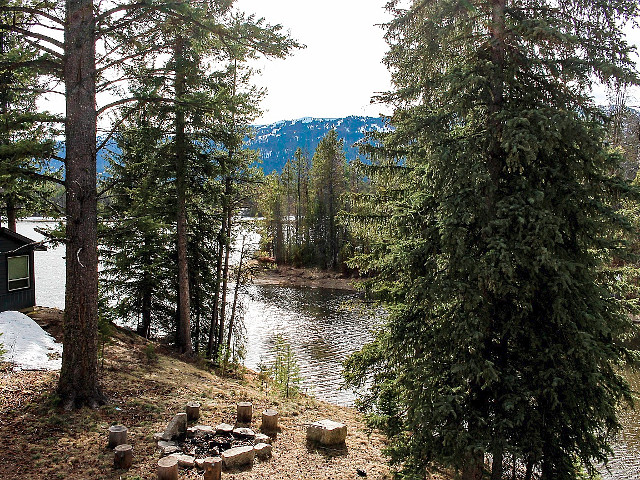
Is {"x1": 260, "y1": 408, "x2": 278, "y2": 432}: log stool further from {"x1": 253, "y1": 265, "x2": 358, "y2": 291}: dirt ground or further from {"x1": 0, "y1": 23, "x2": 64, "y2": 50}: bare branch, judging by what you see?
{"x1": 253, "y1": 265, "x2": 358, "y2": 291}: dirt ground

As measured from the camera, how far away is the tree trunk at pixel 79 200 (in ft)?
24.6

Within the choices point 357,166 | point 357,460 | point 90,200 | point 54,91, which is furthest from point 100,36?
point 357,460

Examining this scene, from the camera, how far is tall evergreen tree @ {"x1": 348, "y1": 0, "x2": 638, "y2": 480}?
543cm

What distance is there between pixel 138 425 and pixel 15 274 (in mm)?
11036

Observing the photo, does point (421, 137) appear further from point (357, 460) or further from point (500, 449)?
point (357, 460)

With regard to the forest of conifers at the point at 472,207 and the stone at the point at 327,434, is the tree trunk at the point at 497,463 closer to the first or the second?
the forest of conifers at the point at 472,207

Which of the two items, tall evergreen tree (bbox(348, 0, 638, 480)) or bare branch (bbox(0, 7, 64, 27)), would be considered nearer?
tall evergreen tree (bbox(348, 0, 638, 480))

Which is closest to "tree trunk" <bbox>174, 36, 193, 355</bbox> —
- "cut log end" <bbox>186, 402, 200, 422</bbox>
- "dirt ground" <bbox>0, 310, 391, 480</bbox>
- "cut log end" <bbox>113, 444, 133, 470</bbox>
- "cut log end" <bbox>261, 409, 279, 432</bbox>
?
"dirt ground" <bbox>0, 310, 391, 480</bbox>

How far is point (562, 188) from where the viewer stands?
5.74m

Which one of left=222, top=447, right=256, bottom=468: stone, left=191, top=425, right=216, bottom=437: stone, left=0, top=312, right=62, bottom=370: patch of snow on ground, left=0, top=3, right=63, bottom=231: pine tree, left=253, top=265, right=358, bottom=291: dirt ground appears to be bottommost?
left=253, top=265, right=358, bottom=291: dirt ground

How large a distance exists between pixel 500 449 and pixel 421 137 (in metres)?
4.16

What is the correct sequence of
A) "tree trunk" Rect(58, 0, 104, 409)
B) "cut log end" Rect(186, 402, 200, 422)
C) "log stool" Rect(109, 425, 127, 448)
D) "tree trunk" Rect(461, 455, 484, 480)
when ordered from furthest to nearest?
"cut log end" Rect(186, 402, 200, 422) < "tree trunk" Rect(58, 0, 104, 409) < "log stool" Rect(109, 425, 127, 448) < "tree trunk" Rect(461, 455, 484, 480)

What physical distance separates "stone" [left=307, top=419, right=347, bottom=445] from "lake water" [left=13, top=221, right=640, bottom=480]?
2.13 metres

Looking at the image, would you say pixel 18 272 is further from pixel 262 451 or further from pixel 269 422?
pixel 262 451
